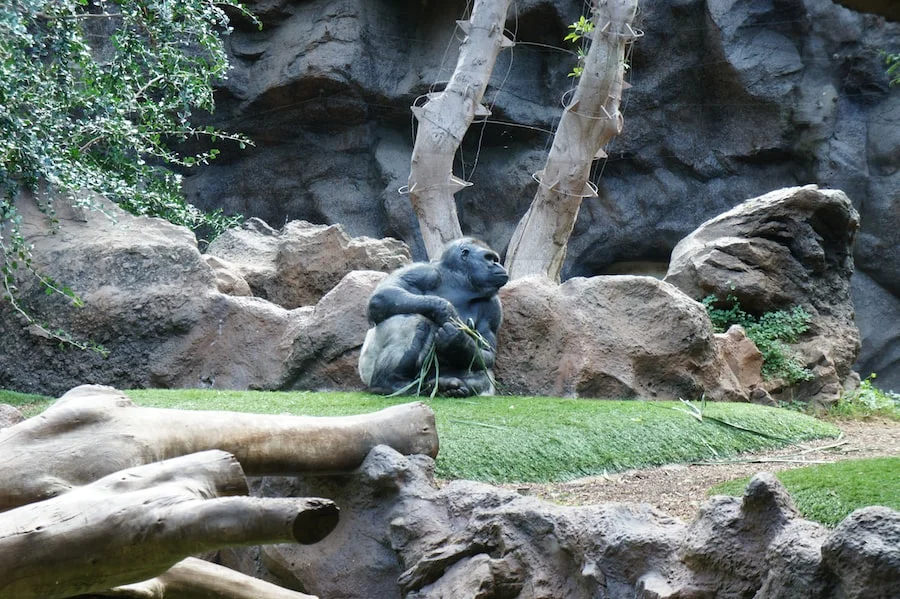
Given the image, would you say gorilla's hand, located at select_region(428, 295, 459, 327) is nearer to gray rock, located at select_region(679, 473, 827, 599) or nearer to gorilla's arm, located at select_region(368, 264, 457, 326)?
gorilla's arm, located at select_region(368, 264, 457, 326)

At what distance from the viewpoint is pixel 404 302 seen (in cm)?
622

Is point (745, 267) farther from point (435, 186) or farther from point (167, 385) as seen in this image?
point (167, 385)

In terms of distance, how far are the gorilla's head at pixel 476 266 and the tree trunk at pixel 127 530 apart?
409 centimetres

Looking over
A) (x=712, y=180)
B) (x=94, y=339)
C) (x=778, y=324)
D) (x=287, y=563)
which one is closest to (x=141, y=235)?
(x=94, y=339)

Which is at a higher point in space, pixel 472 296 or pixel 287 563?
pixel 472 296

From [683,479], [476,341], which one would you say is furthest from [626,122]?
[683,479]

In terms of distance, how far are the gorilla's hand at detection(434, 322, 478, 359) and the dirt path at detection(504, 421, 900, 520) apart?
160 centimetres

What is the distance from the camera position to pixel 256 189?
13906 millimetres

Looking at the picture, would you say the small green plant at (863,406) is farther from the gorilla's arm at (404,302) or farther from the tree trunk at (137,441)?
the tree trunk at (137,441)

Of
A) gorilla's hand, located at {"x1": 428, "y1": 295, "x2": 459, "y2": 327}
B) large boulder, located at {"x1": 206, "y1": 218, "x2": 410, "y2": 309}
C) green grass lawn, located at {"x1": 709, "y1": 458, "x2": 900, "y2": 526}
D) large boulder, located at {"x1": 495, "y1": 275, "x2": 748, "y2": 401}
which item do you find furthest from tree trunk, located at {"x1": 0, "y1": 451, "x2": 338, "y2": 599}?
large boulder, located at {"x1": 206, "y1": 218, "x2": 410, "y2": 309}

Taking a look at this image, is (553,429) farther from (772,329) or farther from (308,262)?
(308,262)

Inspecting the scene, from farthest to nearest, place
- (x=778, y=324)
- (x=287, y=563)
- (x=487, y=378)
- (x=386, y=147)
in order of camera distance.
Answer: (x=386, y=147) < (x=778, y=324) < (x=487, y=378) < (x=287, y=563)

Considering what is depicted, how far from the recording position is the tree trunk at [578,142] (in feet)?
29.5

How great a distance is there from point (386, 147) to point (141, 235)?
6495 millimetres
